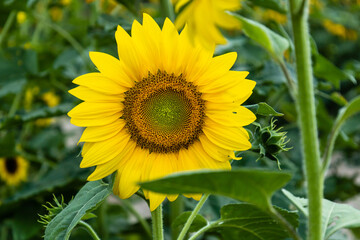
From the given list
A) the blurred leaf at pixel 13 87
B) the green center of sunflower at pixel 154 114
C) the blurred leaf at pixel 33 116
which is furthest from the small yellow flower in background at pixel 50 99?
the green center of sunflower at pixel 154 114

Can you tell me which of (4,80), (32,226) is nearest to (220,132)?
(32,226)

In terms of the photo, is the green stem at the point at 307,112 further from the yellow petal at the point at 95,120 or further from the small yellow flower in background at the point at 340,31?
the small yellow flower in background at the point at 340,31

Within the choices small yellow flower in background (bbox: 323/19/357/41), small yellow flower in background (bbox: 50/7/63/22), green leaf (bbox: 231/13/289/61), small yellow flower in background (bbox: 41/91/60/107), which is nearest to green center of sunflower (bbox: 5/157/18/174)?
small yellow flower in background (bbox: 41/91/60/107)

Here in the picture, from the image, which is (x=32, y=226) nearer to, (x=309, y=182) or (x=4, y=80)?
(x=4, y=80)

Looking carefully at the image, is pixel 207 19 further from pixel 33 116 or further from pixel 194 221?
pixel 33 116

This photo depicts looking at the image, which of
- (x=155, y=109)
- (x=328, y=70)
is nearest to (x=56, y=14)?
(x=328, y=70)

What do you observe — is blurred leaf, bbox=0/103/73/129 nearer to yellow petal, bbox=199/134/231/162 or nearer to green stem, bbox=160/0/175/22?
green stem, bbox=160/0/175/22
